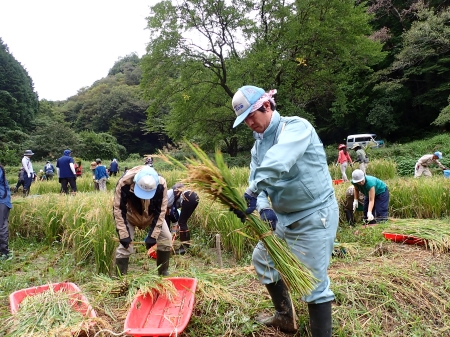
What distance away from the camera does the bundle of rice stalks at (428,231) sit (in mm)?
3484

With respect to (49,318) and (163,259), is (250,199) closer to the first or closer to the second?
(49,318)

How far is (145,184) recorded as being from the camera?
9.38 ft

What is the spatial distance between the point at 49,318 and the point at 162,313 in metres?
0.69

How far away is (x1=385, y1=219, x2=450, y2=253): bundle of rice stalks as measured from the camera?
11.4 feet

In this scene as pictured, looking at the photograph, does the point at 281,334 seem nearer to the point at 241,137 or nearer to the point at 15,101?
the point at 241,137

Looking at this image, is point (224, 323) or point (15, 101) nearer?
point (224, 323)

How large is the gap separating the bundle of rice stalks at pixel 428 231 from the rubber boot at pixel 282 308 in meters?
2.11

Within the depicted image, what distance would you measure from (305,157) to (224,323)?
1.28 metres

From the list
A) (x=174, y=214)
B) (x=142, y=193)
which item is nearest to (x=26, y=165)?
(x=174, y=214)

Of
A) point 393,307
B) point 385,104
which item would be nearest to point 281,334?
point 393,307

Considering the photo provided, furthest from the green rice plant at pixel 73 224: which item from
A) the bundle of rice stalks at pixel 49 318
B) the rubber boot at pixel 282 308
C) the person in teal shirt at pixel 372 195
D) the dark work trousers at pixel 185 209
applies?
the person in teal shirt at pixel 372 195

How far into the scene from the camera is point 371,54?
14875 millimetres

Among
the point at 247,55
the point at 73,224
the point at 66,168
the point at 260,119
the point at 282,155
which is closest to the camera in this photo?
the point at 282,155

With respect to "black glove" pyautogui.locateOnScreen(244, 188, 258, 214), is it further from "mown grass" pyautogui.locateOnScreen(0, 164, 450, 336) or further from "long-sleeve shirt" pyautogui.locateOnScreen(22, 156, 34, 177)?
"long-sleeve shirt" pyautogui.locateOnScreen(22, 156, 34, 177)
